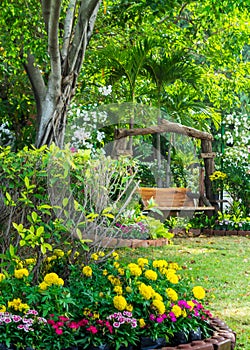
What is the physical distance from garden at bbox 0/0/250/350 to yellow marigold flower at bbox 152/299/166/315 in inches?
0.9

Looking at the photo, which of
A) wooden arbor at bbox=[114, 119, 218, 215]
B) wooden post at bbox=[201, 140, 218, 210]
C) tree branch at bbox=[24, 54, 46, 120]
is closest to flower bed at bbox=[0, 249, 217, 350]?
tree branch at bbox=[24, 54, 46, 120]

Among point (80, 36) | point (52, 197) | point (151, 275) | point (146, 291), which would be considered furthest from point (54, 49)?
point (146, 291)

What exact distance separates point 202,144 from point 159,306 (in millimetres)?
7951

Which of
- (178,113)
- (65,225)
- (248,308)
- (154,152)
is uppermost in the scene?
(178,113)

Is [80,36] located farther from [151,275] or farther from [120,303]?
[120,303]

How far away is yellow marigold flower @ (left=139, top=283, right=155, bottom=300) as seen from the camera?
10.6ft

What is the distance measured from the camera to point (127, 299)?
3213 millimetres

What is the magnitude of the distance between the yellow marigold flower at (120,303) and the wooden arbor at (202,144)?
5.91m

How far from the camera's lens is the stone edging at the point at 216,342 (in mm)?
3119

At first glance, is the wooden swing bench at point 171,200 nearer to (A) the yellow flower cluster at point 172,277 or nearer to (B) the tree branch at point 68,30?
(B) the tree branch at point 68,30

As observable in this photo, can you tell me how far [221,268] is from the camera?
645 centimetres

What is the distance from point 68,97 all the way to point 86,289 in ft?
6.77

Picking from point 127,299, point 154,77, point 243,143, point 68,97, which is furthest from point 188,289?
point 243,143

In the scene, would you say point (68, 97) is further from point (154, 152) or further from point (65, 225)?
point (154, 152)
